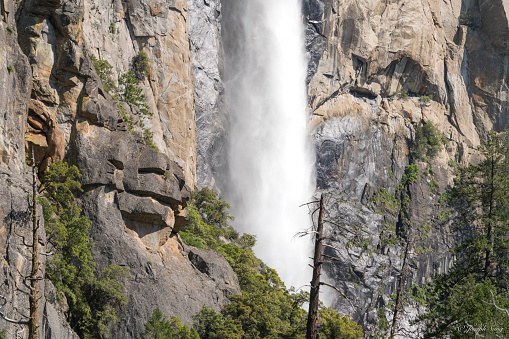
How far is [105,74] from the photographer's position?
109 feet

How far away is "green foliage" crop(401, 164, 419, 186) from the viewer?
74.7 metres

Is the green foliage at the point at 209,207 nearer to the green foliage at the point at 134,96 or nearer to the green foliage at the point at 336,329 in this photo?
the green foliage at the point at 134,96

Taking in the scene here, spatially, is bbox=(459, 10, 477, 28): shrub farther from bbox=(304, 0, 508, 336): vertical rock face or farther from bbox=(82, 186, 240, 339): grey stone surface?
bbox=(82, 186, 240, 339): grey stone surface

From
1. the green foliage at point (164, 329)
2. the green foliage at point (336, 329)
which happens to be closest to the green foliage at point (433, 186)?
the green foliage at point (336, 329)

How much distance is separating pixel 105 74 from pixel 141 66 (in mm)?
7147

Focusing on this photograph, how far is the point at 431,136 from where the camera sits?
7575cm

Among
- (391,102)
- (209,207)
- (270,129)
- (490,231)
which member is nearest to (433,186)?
(391,102)

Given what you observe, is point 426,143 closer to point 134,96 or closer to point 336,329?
point 134,96

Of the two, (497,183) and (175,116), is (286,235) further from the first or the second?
(497,183)

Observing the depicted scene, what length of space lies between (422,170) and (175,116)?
135 feet

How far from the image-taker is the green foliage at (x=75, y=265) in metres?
23.0

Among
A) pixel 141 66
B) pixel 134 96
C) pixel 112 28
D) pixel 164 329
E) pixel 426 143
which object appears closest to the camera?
pixel 164 329

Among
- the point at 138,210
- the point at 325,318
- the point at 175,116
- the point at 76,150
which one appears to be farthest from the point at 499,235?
the point at 175,116

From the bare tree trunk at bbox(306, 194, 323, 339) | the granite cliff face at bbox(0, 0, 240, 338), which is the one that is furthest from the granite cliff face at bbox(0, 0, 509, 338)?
the bare tree trunk at bbox(306, 194, 323, 339)
